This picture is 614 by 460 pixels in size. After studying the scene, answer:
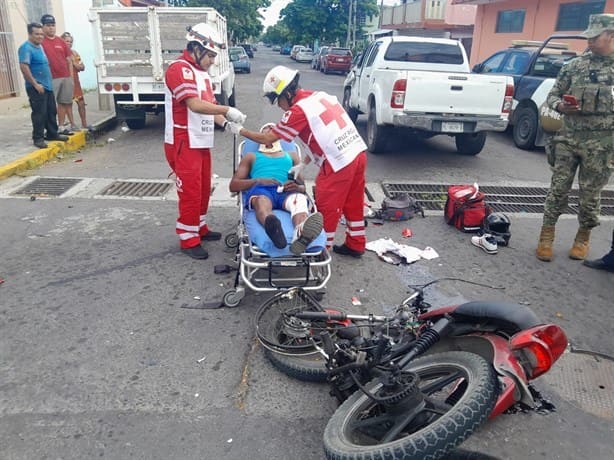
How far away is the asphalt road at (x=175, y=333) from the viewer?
2.71 m

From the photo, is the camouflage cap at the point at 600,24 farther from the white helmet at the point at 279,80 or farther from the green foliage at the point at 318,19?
the green foliage at the point at 318,19

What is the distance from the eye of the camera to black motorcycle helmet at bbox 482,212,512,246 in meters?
5.42

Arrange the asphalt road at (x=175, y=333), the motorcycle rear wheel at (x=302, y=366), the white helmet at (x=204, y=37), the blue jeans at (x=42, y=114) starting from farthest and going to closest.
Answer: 1. the blue jeans at (x=42, y=114)
2. the white helmet at (x=204, y=37)
3. the motorcycle rear wheel at (x=302, y=366)
4. the asphalt road at (x=175, y=333)

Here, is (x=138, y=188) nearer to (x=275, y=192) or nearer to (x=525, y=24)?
(x=275, y=192)

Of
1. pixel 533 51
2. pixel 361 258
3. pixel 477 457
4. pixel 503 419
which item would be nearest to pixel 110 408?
pixel 477 457

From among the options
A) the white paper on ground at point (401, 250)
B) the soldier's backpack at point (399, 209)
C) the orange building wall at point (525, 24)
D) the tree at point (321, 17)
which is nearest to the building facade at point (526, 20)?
the orange building wall at point (525, 24)

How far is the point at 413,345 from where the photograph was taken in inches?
99.1

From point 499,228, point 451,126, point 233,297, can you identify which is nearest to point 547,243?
point 499,228

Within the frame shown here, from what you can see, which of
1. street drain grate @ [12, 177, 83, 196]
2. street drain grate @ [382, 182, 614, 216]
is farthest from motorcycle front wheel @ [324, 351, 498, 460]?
street drain grate @ [12, 177, 83, 196]

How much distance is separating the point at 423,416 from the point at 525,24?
2165 centimetres

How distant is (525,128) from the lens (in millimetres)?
9961

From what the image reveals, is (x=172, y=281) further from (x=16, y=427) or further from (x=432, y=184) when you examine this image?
(x=432, y=184)

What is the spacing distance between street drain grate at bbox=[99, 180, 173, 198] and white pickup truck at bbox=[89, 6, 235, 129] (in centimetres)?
348

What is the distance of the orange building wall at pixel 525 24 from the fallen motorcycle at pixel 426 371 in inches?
643
